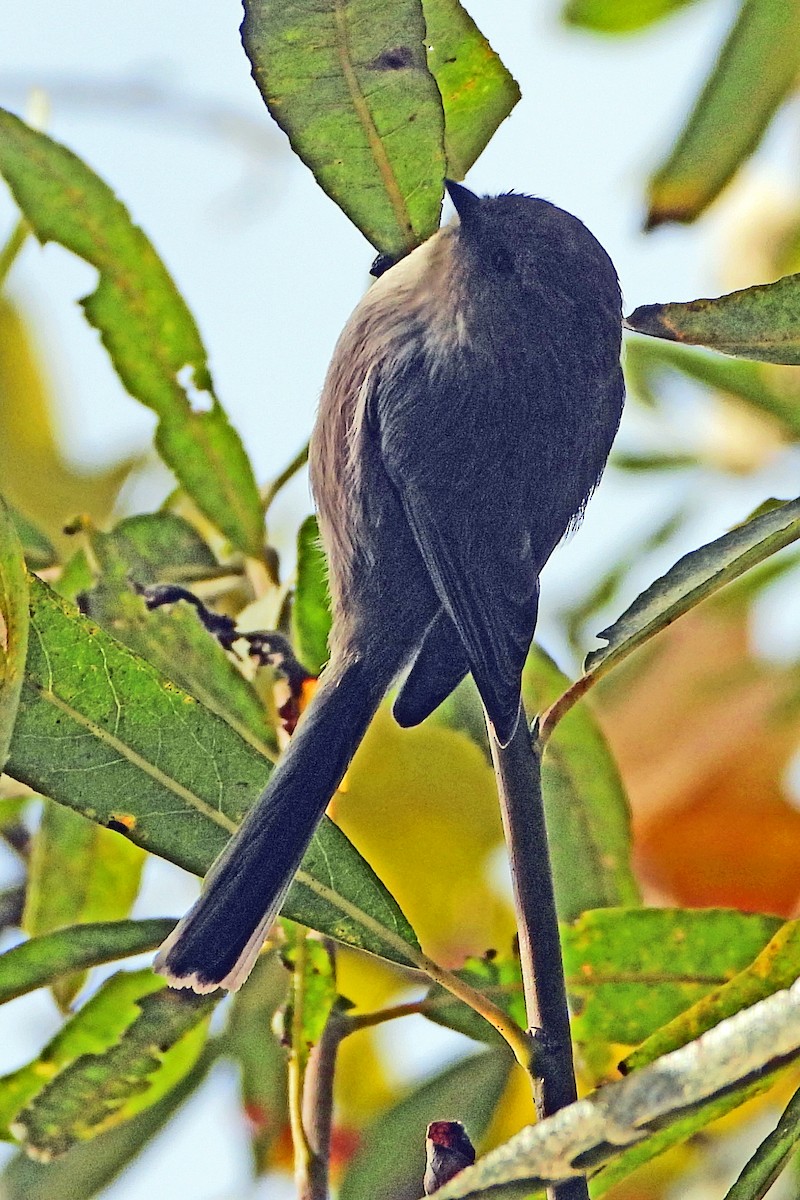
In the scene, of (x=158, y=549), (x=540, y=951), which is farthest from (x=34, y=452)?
(x=540, y=951)

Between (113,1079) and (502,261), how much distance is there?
85 centimetres

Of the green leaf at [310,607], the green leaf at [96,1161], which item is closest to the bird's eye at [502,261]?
the green leaf at [310,607]

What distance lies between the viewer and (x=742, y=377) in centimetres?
169

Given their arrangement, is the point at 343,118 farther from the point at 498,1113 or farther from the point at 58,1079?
the point at 498,1113

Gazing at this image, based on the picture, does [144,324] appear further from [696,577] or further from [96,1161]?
[96,1161]

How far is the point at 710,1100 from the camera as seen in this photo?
70 cm

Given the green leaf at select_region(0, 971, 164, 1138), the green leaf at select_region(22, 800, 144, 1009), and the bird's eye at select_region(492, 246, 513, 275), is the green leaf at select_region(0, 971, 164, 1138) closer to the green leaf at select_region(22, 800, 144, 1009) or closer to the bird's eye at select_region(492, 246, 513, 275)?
the green leaf at select_region(22, 800, 144, 1009)

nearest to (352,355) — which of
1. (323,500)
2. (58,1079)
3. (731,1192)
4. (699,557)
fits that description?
(323,500)

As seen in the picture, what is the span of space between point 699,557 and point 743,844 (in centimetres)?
66

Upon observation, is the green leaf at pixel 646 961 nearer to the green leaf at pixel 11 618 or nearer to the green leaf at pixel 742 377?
the green leaf at pixel 11 618

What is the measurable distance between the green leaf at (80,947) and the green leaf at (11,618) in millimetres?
391

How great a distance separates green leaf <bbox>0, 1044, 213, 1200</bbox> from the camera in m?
1.49

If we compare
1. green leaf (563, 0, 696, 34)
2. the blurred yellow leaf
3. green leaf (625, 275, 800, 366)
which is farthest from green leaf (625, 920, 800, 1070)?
the blurred yellow leaf

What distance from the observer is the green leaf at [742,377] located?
66.4 inches
